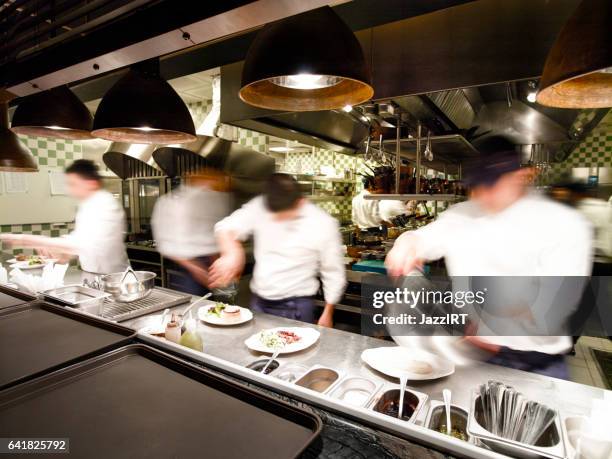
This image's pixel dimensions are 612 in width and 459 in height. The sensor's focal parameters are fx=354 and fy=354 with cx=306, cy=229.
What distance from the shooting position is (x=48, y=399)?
793mm

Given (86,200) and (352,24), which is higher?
(352,24)

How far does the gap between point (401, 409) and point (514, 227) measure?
1.29m

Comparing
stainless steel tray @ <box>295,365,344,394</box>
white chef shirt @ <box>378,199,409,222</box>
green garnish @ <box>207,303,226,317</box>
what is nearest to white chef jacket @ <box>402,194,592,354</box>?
stainless steel tray @ <box>295,365,344,394</box>

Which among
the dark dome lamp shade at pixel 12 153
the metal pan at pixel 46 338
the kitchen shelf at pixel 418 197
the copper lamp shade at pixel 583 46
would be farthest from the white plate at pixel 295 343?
the dark dome lamp shade at pixel 12 153

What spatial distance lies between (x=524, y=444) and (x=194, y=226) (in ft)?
11.1

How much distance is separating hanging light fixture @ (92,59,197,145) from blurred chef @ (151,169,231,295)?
197 centimetres

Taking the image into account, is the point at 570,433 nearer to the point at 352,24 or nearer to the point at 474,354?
the point at 474,354

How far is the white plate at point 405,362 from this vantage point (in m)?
1.25

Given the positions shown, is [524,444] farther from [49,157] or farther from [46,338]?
[49,157]

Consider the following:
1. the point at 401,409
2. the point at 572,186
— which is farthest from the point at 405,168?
the point at 401,409

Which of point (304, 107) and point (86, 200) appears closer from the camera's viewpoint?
point (304, 107)

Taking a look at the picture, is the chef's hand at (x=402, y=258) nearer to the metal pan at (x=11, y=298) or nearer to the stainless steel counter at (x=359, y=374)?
the stainless steel counter at (x=359, y=374)

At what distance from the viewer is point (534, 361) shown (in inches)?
67.2

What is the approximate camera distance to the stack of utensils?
36.0 inches
